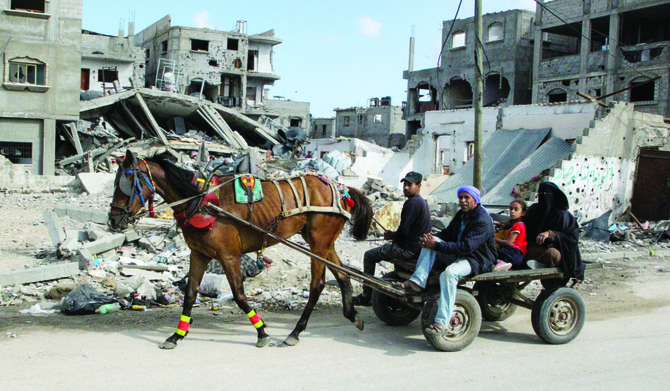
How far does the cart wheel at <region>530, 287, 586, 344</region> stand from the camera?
6297 millimetres

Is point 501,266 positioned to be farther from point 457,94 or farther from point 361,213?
point 457,94

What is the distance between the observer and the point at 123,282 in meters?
8.38

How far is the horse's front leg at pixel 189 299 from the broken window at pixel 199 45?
46.9 metres

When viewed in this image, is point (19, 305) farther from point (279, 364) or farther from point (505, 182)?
point (505, 182)

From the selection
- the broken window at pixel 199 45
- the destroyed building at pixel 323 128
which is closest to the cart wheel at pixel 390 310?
the broken window at pixel 199 45

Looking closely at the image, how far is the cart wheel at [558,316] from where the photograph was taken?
6.30 metres

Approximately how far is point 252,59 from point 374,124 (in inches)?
501

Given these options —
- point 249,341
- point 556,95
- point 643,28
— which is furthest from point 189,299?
point 643,28

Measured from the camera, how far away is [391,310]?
7.07 m

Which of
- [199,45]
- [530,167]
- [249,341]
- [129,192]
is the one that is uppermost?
[199,45]

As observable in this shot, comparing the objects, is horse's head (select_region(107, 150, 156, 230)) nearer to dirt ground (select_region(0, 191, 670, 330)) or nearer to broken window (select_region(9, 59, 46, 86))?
dirt ground (select_region(0, 191, 670, 330))

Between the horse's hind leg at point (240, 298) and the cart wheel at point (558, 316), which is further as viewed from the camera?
the cart wheel at point (558, 316)

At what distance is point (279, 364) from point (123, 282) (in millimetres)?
3853

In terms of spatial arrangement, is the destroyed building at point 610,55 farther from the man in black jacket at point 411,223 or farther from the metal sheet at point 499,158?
the man in black jacket at point 411,223
